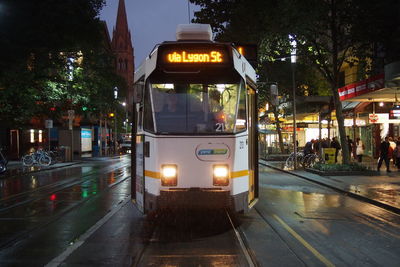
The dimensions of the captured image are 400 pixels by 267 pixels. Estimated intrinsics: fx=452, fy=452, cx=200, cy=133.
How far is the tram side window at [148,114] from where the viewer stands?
336 inches

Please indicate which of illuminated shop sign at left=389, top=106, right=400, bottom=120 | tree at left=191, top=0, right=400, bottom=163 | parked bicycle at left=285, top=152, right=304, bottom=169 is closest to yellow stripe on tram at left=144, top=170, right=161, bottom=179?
tree at left=191, top=0, right=400, bottom=163

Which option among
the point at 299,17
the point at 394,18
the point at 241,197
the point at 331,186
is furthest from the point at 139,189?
the point at 394,18

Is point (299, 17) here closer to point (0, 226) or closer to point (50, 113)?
point (0, 226)

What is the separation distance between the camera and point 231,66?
8461 mm

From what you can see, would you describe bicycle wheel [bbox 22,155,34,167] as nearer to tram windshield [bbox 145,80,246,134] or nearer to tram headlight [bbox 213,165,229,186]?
tram windshield [bbox 145,80,246,134]

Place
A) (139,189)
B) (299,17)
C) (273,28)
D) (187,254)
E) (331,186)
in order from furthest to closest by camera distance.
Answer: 1. (273,28)
2. (299,17)
3. (331,186)
4. (139,189)
5. (187,254)

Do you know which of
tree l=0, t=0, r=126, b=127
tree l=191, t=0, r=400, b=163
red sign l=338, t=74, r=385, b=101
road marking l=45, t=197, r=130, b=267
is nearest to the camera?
road marking l=45, t=197, r=130, b=267

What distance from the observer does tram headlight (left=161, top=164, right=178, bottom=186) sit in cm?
834

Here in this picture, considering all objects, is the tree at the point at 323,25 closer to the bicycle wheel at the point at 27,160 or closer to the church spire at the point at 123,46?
the bicycle wheel at the point at 27,160

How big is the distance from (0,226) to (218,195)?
480 centimetres

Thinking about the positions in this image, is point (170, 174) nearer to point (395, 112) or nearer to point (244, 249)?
point (244, 249)

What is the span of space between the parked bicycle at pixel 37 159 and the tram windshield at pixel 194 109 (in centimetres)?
2422

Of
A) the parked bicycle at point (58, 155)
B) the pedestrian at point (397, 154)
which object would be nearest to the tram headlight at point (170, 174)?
the pedestrian at point (397, 154)

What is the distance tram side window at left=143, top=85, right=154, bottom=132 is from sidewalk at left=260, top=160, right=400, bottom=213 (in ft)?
22.8
